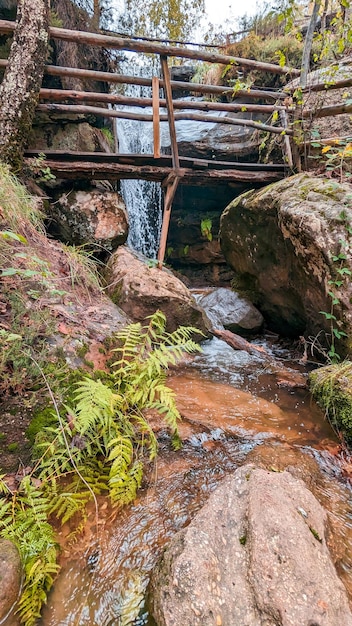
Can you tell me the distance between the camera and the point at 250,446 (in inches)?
87.7

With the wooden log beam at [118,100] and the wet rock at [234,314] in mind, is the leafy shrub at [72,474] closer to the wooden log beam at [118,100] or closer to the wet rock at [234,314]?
the wet rock at [234,314]

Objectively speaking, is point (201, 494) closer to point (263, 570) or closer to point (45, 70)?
point (263, 570)

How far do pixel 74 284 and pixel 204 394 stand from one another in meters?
1.73

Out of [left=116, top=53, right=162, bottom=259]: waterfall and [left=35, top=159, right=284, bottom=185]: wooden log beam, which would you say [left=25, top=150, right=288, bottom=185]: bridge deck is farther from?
[left=116, top=53, right=162, bottom=259]: waterfall

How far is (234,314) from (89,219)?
114 inches

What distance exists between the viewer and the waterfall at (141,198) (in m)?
8.25

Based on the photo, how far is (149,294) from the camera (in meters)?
4.20

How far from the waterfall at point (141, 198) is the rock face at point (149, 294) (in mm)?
3675

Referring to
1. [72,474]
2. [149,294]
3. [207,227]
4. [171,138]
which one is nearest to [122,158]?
[171,138]

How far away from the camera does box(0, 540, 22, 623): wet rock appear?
3.43 feet

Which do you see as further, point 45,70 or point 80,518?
point 45,70

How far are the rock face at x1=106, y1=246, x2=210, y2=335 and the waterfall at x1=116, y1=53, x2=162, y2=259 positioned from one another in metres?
3.67

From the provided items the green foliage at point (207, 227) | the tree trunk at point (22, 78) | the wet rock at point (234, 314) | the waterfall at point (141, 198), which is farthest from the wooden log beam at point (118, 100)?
the green foliage at point (207, 227)

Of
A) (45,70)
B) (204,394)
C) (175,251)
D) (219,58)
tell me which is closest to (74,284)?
(204,394)
